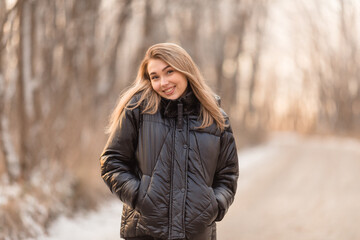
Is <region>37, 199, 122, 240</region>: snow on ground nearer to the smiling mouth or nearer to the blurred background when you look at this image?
the blurred background

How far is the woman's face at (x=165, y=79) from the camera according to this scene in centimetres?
245

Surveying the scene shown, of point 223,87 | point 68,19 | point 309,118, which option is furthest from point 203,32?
point 309,118

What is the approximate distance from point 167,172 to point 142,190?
0.15 m

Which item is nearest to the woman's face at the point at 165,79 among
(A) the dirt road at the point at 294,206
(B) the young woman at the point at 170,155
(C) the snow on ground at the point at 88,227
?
(B) the young woman at the point at 170,155

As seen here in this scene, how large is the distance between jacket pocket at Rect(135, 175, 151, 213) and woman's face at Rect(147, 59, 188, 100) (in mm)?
458

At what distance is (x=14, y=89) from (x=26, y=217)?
2518 millimetres

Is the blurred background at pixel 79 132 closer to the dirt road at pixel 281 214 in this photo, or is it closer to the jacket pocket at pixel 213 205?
the dirt road at pixel 281 214

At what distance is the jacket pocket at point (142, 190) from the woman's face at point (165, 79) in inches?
18.0

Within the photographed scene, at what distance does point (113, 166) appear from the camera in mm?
2389

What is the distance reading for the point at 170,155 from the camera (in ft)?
7.66

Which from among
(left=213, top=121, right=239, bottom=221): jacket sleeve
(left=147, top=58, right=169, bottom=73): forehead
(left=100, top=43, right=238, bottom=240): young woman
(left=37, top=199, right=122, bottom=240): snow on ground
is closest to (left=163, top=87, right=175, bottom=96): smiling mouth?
(left=100, top=43, right=238, bottom=240): young woman

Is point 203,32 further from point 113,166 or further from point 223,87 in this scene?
point 113,166

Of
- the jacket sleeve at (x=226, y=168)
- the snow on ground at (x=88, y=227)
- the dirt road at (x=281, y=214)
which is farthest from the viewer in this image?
the dirt road at (x=281, y=214)

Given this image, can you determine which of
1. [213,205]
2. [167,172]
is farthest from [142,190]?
[213,205]
